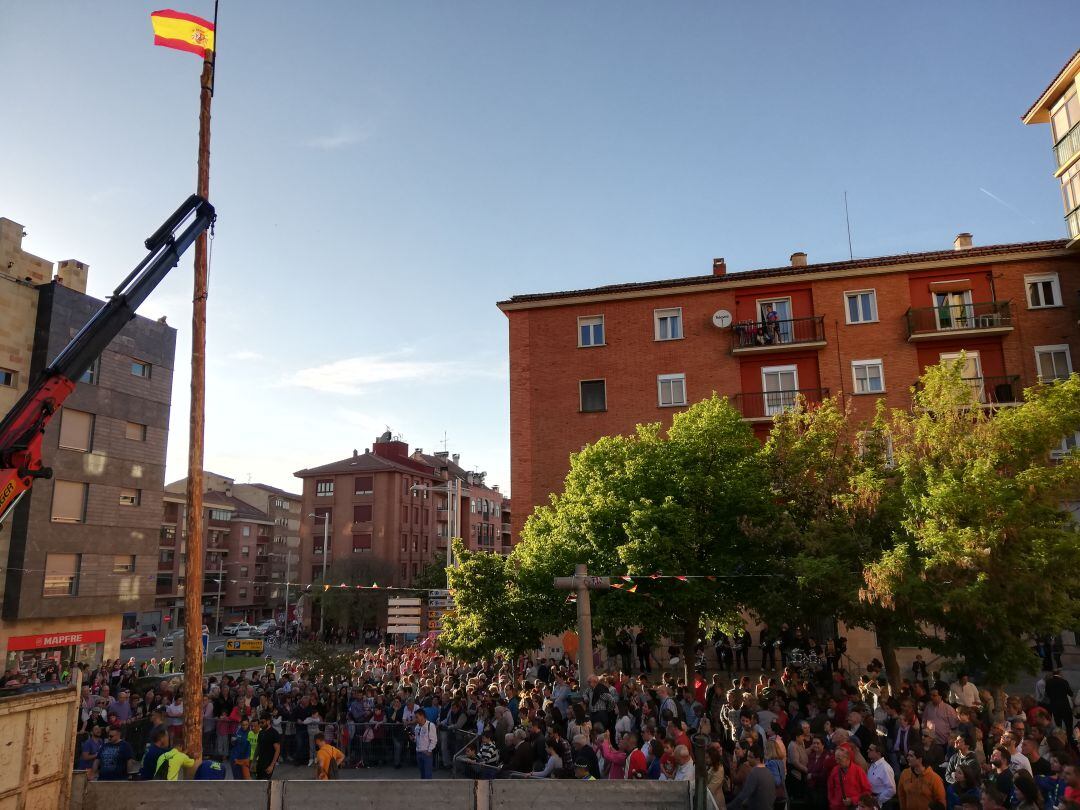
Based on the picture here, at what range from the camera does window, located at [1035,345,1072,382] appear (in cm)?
2833

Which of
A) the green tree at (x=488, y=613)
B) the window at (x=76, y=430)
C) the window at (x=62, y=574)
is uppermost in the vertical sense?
the window at (x=76, y=430)

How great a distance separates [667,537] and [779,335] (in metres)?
14.4

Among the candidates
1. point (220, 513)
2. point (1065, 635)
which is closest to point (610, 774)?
point (1065, 635)

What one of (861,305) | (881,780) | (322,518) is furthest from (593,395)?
(322,518)

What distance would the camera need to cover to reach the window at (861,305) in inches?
1196

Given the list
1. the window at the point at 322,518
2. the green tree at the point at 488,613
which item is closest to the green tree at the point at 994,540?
the green tree at the point at 488,613

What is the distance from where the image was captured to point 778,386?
30.9 m

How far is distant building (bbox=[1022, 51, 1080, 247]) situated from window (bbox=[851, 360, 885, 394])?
7896 mm

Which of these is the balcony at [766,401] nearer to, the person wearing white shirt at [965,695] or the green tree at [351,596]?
the person wearing white shirt at [965,695]

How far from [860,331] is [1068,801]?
25238 mm

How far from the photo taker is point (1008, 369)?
93.9ft

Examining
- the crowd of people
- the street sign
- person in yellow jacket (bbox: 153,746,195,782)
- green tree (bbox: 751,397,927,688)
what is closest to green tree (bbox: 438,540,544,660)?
the crowd of people

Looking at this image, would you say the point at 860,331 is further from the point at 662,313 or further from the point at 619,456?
the point at 619,456

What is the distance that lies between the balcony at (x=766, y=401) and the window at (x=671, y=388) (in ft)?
7.35
